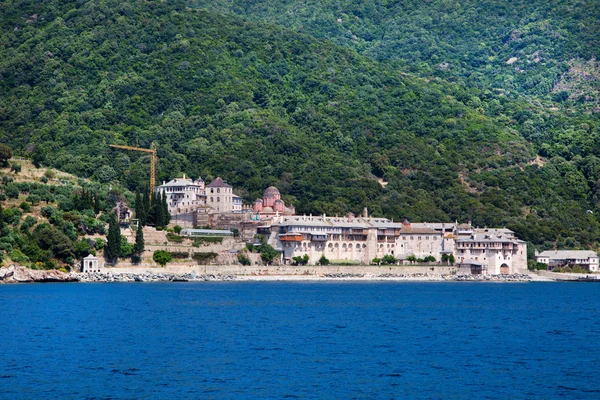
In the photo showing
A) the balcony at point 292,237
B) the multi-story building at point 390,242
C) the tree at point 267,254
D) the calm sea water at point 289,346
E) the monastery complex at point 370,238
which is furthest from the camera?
the monastery complex at point 370,238

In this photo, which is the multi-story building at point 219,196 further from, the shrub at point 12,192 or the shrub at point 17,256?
the shrub at point 17,256

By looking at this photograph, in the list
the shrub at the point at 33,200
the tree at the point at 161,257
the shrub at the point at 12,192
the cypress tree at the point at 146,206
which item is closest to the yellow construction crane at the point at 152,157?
the cypress tree at the point at 146,206

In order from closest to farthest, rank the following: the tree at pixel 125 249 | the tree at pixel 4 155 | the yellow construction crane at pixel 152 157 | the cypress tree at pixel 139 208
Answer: the tree at pixel 125 249
the cypress tree at pixel 139 208
the tree at pixel 4 155
the yellow construction crane at pixel 152 157

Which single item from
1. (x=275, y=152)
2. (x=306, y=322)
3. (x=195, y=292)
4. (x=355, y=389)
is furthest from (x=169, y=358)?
(x=275, y=152)

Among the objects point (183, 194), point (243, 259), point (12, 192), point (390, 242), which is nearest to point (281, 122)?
point (183, 194)

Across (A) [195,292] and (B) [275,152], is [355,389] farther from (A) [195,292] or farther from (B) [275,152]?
(B) [275,152]

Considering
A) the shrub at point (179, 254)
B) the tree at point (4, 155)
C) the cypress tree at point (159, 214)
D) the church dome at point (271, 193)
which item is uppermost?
the tree at point (4, 155)

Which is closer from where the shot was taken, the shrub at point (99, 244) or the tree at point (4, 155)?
the shrub at point (99, 244)
